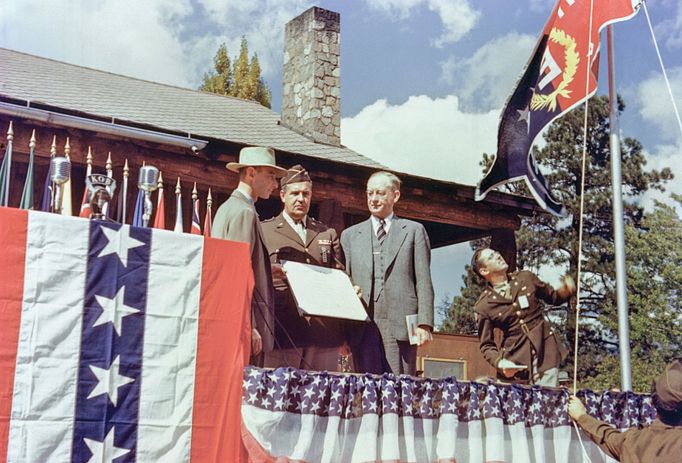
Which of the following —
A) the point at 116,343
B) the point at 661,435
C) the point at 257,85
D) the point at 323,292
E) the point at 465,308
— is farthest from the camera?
the point at 465,308

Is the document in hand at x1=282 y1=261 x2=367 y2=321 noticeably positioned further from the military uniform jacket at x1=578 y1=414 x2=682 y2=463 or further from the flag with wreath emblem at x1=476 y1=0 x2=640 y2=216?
the flag with wreath emblem at x1=476 y1=0 x2=640 y2=216

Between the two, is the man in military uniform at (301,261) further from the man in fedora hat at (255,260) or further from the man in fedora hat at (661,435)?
the man in fedora hat at (661,435)

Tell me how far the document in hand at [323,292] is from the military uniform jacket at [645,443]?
159 centimetres

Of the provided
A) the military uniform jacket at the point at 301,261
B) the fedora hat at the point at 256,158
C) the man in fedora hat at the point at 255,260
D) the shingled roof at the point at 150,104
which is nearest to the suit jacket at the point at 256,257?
the man in fedora hat at the point at 255,260

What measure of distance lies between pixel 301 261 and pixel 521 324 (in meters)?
1.66

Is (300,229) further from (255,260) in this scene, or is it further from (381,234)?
(255,260)

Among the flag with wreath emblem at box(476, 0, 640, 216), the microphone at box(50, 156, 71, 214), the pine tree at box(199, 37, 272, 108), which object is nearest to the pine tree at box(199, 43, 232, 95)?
the pine tree at box(199, 37, 272, 108)

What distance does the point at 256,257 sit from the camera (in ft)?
17.9

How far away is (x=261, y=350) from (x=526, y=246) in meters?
22.2

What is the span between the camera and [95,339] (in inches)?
178

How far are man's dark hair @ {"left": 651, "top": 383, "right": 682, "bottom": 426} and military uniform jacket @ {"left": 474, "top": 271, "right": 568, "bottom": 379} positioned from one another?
4.18ft

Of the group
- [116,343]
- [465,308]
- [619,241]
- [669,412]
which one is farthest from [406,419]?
[465,308]

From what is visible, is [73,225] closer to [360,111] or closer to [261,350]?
[261,350]

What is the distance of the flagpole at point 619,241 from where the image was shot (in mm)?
6770
